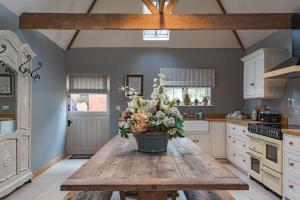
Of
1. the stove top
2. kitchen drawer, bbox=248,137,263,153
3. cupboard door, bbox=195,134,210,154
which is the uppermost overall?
the stove top

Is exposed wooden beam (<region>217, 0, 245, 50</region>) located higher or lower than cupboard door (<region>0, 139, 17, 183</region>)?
higher

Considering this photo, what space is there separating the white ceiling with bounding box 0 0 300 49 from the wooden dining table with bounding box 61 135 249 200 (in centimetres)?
353

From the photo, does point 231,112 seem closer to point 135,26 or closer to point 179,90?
point 179,90

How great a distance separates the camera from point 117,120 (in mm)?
7316

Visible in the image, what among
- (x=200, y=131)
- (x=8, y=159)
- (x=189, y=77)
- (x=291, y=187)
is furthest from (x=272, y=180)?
(x=189, y=77)

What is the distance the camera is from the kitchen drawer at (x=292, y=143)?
3.48 m

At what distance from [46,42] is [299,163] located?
4710 mm

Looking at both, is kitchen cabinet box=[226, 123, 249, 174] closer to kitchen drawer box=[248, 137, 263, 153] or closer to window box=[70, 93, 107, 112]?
kitchen drawer box=[248, 137, 263, 153]

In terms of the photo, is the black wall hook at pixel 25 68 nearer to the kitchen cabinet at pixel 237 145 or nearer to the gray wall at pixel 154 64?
the gray wall at pixel 154 64

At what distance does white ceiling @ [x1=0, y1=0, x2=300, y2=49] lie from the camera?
541 cm

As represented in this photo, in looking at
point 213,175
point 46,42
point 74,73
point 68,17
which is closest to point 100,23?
point 68,17

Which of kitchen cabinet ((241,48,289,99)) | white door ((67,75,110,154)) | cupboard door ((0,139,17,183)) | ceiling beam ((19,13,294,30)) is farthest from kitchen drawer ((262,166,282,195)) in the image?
white door ((67,75,110,154))

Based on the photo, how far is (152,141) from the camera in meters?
2.60

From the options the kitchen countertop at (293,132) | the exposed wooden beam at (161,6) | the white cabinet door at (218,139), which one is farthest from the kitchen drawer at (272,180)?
the exposed wooden beam at (161,6)
